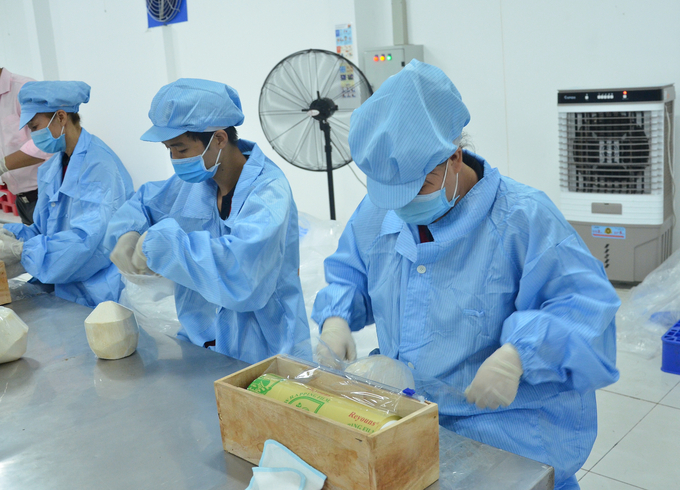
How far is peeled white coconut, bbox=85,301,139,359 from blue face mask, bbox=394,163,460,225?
31.7 inches

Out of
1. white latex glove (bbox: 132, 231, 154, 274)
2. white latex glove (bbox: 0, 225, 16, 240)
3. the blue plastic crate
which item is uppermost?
white latex glove (bbox: 132, 231, 154, 274)

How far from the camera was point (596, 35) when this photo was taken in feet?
11.3

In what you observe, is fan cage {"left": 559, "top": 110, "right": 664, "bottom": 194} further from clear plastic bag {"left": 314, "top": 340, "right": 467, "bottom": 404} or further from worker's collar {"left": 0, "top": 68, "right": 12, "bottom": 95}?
worker's collar {"left": 0, "top": 68, "right": 12, "bottom": 95}

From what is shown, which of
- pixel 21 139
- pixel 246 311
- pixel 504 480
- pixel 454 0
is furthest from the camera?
pixel 21 139

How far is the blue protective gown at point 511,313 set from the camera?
3.77 feet

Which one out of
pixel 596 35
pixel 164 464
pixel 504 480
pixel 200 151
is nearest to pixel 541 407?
pixel 504 480

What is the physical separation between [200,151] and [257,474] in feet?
3.41

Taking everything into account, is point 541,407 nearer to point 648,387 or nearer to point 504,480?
point 504,480

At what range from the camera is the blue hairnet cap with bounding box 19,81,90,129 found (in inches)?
103

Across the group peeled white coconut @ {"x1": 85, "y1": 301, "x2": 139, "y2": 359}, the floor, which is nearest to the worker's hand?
peeled white coconut @ {"x1": 85, "y1": 301, "x2": 139, "y2": 359}

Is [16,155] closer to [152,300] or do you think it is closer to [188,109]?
[152,300]

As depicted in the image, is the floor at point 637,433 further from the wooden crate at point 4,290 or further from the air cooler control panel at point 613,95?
the wooden crate at point 4,290

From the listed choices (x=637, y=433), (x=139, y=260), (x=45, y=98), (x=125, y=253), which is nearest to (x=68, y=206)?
(x=45, y=98)

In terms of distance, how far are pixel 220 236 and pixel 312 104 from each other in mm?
1768
